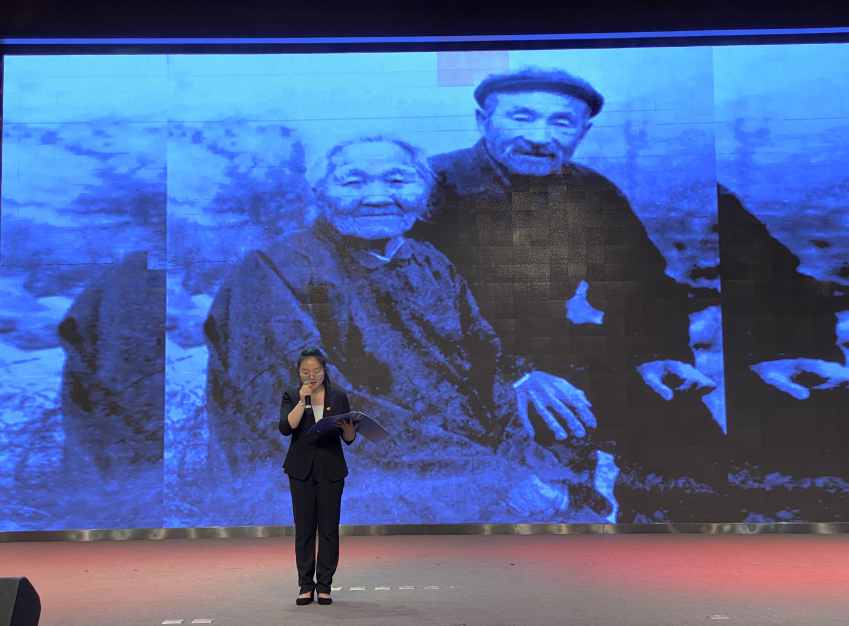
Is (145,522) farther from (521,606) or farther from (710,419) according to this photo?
(710,419)

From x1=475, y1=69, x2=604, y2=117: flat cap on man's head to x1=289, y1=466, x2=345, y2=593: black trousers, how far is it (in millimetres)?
3795

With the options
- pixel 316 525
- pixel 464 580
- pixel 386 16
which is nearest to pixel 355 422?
pixel 316 525

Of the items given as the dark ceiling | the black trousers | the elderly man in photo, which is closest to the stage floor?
the black trousers

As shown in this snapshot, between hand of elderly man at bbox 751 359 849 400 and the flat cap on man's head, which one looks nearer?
hand of elderly man at bbox 751 359 849 400

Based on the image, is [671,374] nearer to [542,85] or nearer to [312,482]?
[542,85]

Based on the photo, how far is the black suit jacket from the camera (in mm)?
4113

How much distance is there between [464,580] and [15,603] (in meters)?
3.12

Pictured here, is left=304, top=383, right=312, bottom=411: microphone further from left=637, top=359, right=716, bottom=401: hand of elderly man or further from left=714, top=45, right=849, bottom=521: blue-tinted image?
left=714, top=45, right=849, bottom=521: blue-tinted image

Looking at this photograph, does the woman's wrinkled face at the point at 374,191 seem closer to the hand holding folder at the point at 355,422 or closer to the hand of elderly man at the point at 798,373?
the hand holding folder at the point at 355,422

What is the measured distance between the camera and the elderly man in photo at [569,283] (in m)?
6.42

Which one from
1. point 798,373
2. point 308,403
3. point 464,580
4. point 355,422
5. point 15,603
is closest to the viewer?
point 15,603

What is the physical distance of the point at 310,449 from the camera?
412 cm

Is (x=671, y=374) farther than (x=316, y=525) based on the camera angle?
Yes

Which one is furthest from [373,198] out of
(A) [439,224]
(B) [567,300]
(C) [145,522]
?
(C) [145,522]
